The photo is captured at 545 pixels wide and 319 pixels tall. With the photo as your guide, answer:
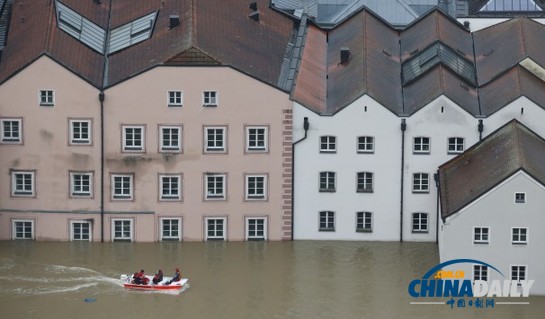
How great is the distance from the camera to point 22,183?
122500mm

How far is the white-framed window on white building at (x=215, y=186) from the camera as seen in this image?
122m

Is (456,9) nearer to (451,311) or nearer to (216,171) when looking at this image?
(216,171)

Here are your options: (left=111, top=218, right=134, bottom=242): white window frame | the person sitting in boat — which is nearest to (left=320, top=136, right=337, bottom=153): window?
(left=111, top=218, right=134, bottom=242): white window frame

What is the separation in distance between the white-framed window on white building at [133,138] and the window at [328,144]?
542 inches

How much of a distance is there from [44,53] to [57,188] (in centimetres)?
1043

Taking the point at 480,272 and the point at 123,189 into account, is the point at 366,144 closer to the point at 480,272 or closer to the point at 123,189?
the point at 480,272

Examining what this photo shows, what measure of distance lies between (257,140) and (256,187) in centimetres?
366

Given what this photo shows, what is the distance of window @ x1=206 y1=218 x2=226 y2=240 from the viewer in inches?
4835

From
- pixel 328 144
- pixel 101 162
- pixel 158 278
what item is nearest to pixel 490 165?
pixel 328 144

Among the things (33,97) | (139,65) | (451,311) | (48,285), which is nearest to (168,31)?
A: (139,65)

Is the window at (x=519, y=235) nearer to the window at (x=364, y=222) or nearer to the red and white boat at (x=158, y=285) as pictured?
the window at (x=364, y=222)

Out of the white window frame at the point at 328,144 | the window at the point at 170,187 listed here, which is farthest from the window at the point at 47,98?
the white window frame at the point at 328,144

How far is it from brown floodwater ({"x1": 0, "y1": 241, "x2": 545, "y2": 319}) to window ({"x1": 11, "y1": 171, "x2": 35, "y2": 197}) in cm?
394

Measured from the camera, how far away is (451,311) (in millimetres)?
108562
